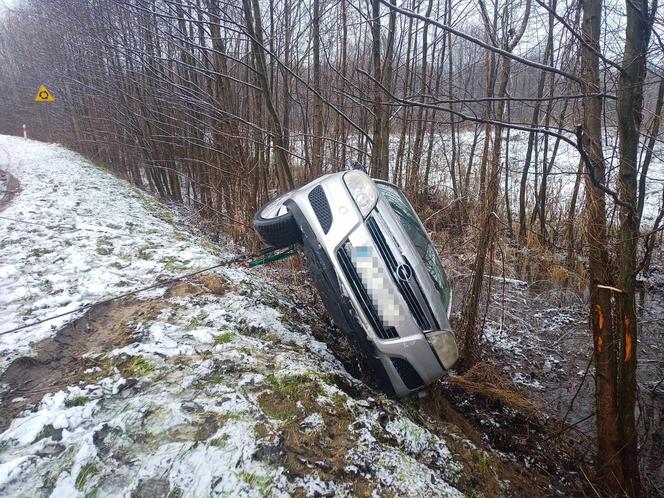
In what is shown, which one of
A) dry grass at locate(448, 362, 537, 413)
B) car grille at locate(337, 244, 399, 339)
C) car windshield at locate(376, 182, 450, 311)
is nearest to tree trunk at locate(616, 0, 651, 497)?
dry grass at locate(448, 362, 537, 413)

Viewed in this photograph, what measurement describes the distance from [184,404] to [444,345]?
1.65 m

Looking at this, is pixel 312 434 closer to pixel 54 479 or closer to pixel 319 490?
pixel 319 490

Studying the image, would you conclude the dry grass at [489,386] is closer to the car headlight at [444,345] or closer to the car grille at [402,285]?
the car headlight at [444,345]

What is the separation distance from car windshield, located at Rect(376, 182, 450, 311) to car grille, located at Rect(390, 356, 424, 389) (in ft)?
1.96

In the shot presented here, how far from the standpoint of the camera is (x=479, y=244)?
4.09m

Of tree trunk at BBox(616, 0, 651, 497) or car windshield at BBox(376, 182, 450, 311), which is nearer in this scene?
tree trunk at BBox(616, 0, 651, 497)

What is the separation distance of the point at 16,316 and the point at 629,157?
428cm

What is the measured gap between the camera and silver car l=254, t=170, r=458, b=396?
257 centimetres

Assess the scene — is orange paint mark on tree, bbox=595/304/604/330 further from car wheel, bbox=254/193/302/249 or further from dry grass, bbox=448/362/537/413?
car wheel, bbox=254/193/302/249

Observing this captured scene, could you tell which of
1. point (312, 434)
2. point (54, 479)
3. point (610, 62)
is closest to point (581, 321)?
point (610, 62)

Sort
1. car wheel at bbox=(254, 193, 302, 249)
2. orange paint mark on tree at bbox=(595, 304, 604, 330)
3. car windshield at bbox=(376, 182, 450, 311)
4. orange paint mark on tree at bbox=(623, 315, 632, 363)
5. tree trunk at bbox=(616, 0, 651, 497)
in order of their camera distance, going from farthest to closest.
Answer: car wheel at bbox=(254, 193, 302, 249) < car windshield at bbox=(376, 182, 450, 311) < orange paint mark on tree at bbox=(595, 304, 604, 330) < orange paint mark on tree at bbox=(623, 315, 632, 363) < tree trunk at bbox=(616, 0, 651, 497)

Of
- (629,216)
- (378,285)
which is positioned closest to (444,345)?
(378,285)

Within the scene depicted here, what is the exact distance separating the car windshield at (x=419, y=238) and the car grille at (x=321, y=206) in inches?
18.8

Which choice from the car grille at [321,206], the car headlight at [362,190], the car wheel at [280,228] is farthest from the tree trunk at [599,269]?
the car wheel at [280,228]
